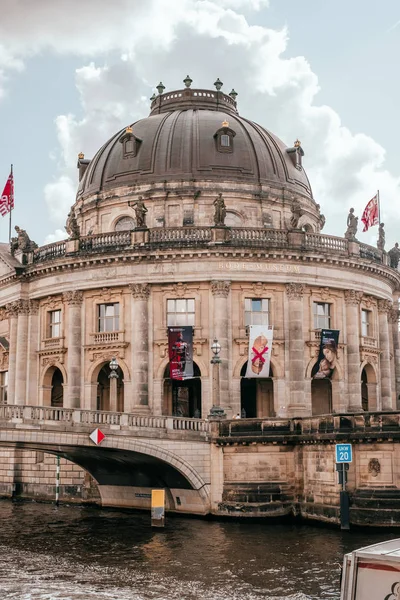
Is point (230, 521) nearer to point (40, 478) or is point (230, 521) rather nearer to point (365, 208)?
point (40, 478)

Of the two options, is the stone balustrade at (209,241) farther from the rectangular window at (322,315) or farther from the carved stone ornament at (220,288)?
the rectangular window at (322,315)

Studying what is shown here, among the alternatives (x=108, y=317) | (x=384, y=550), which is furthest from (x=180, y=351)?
(x=384, y=550)

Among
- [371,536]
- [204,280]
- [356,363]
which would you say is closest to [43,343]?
[204,280]

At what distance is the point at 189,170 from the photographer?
63562mm

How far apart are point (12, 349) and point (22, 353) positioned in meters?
1.46

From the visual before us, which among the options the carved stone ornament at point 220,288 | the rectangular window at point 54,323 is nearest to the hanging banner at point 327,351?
the carved stone ornament at point 220,288

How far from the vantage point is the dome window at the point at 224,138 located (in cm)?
6406

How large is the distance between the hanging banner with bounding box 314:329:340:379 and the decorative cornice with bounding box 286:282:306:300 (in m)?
2.68

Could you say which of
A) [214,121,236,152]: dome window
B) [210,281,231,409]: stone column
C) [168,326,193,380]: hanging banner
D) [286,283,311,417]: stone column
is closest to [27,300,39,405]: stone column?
[168,326,193,380]: hanging banner

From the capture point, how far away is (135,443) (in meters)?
45.6

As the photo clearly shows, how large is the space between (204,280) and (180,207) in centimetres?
930

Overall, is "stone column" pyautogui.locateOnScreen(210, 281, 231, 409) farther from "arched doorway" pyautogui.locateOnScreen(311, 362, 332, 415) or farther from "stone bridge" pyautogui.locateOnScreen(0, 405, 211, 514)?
"arched doorway" pyautogui.locateOnScreen(311, 362, 332, 415)

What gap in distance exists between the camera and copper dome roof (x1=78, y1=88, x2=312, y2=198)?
2514 inches

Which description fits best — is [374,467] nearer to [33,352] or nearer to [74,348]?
[74,348]
